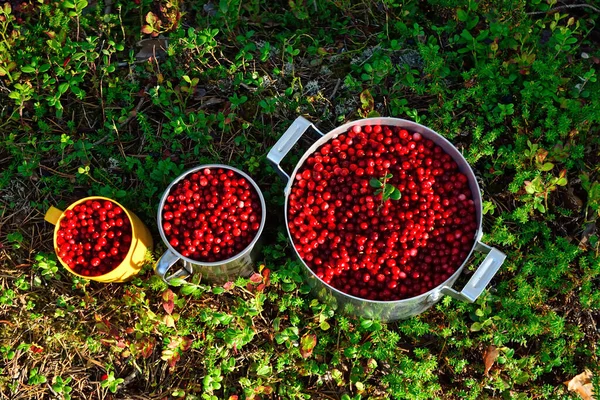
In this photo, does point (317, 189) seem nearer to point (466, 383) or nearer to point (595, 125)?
point (466, 383)

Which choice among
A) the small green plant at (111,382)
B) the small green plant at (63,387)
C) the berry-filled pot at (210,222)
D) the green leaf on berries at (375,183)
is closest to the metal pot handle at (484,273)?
the green leaf on berries at (375,183)

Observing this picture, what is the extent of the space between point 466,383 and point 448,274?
2.02 feet

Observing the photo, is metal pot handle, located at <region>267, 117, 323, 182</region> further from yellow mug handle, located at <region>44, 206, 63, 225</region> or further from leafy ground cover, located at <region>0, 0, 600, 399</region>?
yellow mug handle, located at <region>44, 206, 63, 225</region>

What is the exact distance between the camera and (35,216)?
131 inches

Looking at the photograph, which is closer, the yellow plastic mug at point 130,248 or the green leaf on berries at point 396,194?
the green leaf on berries at point 396,194

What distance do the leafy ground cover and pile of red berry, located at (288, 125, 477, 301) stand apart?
0.25m

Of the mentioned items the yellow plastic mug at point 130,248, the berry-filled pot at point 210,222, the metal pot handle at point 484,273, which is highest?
the metal pot handle at point 484,273

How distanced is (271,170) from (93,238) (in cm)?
103

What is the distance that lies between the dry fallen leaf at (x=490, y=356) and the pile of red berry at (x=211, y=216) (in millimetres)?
1377

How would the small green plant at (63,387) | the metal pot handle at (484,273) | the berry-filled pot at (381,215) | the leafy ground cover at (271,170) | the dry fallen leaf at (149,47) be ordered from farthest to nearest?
the dry fallen leaf at (149,47) → the leafy ground cover at (271,170) → the small green plant at (63,387) → the berry-filled pot at (381,215) → the metal pot handle at (484,273)

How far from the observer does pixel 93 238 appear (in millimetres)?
2902

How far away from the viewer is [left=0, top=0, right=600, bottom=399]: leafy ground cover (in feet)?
9.83

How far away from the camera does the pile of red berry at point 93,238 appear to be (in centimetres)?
288

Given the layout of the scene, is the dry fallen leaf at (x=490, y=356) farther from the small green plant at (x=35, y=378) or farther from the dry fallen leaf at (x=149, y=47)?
the dry fallen leaf at (x=149, y=47)
